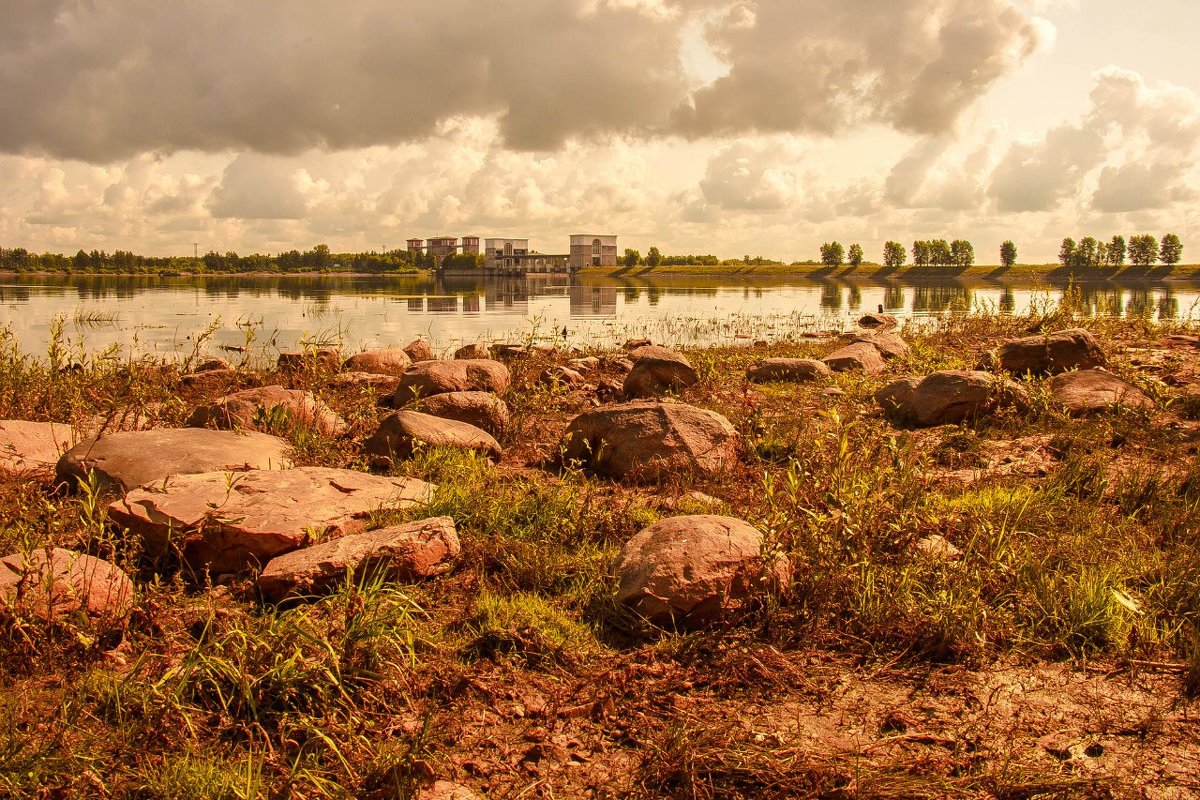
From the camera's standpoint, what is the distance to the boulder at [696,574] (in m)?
3.61

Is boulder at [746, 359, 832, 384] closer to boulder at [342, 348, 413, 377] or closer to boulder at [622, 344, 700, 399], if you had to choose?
boulder at [622, 344, 700, 399]

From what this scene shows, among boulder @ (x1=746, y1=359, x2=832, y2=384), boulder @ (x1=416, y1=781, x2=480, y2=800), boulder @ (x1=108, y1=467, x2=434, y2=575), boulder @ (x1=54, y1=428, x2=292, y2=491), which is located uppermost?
boulder @ (x1=746, y1=359, x2=832, y2=384)

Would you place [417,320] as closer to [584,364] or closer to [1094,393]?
[584,364]

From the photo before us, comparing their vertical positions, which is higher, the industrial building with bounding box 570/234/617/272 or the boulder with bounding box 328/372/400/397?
the industrial building with bounding box 570/234/617/272

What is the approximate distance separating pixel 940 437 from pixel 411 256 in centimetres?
10690

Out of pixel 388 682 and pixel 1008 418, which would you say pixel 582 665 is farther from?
pixel 1008 418

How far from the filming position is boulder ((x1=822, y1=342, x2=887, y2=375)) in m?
11.4

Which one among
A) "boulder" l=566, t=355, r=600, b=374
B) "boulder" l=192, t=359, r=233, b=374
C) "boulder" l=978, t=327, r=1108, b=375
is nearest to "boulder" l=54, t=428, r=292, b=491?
"boulder" l=192, t=359, r=233, b=374

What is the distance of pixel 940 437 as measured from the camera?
705 cm

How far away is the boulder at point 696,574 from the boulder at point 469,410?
3587mm

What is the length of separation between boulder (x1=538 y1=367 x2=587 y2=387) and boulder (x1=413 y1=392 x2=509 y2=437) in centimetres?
237

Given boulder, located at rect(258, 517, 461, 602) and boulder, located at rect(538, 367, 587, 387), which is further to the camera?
boulder, located at rect(538, 367, 587, 387)

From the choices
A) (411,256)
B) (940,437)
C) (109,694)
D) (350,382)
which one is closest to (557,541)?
(109,694)

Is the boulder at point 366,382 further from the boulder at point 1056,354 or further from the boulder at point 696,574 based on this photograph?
the boulder at point 1056,354
